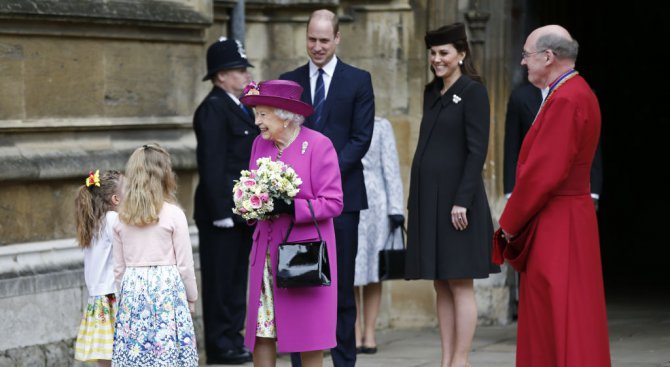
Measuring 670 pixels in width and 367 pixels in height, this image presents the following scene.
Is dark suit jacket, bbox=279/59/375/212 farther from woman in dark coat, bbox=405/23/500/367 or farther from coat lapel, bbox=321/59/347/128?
woman in dark coat, bbox=405/23/500/367

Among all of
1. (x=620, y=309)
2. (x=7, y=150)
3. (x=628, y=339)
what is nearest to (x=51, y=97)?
(x=7, y=150)

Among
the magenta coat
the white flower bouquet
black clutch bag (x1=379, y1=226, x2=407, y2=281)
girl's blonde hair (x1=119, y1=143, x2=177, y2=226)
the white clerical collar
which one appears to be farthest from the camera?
black clutch bag (x1=379, y1=226, x2=407, y2=281)

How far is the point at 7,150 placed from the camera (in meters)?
8.77

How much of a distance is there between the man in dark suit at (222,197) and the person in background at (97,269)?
186cm

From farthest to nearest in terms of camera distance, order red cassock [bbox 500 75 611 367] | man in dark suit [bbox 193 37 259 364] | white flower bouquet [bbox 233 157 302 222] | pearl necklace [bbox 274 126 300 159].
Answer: man in dark suit [bbox 193 37 259 364] → pearl necklace [bbox 274 126 300 159] → white flower bouquet [bbox 233 157 302 222] → red cassock [bbox 500 75 611 367]

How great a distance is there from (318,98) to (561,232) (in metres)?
2.14

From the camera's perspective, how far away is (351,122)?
28.5 ft

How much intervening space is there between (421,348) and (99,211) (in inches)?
129

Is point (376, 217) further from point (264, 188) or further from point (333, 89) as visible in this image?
point (264, 188)

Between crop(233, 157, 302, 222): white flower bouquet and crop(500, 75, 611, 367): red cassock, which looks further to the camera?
crop(233, 157, 302, 222): white flower bouquet

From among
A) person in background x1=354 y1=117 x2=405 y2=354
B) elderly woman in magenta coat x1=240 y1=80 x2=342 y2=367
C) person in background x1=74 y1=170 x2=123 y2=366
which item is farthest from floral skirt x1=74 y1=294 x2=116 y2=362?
person in background x1=354 y1=117 x2=405 y2=354

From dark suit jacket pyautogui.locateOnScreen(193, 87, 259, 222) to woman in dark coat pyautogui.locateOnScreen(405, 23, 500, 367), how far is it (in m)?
1.60

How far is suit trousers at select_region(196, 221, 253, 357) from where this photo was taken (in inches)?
384

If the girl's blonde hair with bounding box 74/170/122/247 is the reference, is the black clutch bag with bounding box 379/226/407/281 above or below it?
below
